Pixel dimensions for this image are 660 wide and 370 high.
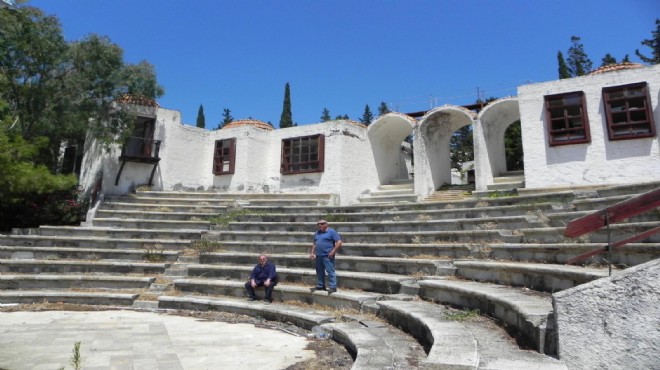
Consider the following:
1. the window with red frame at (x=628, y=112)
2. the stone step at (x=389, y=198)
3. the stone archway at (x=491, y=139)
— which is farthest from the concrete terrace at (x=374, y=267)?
Result: the window with red frame at (x=628, y=112)

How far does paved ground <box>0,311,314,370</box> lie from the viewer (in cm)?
429

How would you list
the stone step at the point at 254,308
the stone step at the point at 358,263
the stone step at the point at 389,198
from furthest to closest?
the stone step at the point at 389,198
the stone step at the point at 358,263
the stone step at the point at 254,308

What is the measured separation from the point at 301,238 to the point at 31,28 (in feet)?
34.9

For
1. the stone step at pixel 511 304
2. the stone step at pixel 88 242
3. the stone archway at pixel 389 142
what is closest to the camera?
the stone step at pixel 511 304

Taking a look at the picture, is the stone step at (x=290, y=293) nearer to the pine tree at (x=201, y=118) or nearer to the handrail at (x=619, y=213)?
the handrail at (x=619, y=213)

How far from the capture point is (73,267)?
965 cm

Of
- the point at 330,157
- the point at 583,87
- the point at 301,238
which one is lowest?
the point at 301,238

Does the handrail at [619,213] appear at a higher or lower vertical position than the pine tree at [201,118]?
lower

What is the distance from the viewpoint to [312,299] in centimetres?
737

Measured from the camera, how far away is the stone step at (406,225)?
8.41 metres

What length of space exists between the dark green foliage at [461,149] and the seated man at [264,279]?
72.4ft

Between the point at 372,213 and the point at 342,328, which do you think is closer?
the point at 342,328

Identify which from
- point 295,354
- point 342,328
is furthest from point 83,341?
point 342,328

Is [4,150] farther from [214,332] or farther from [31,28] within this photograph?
[214,332]
